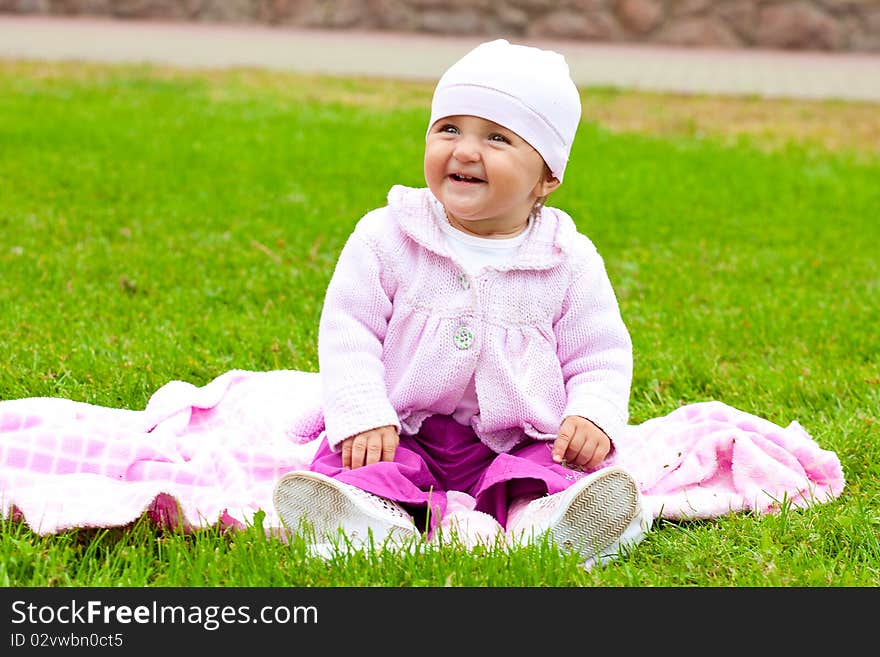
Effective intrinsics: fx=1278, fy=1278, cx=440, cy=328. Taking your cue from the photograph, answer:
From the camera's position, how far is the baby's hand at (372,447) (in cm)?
288

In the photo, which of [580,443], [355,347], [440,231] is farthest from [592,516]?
[440,231]

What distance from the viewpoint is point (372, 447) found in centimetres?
288

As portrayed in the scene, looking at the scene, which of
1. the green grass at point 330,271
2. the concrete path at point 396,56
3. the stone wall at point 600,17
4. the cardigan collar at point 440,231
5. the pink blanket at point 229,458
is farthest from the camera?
the stone wall at point 600,17

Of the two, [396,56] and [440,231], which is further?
[396,56]

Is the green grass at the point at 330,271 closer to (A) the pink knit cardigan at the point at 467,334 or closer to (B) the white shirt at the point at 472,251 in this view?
(A) the pink knit cardigan at the point at 467,334

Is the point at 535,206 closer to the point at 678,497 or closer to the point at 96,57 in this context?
the point at 678,497

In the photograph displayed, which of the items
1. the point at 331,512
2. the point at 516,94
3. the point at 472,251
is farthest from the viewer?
the point at 472,251

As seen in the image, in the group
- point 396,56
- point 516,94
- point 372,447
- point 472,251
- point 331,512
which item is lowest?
point 331,512

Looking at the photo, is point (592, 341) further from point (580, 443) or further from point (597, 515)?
point (597, 515)

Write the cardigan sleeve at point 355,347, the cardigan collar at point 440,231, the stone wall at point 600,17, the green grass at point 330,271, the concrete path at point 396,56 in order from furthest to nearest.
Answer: the stone wall at point 600,17 < the concrete path at point 396,56 < the cardigan collar at point 440,231 < the cardigan sleeve at point 355,347 < the green grass at point 330,271

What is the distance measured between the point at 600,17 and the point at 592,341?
11.8 meters

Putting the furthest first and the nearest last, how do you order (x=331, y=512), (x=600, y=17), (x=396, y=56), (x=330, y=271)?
(x=600, y=17), (x=396, y=56), (x=330, y=271), (x=331, y=512)

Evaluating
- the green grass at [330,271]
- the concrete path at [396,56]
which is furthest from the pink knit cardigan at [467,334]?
the concrete path at [396,56]
